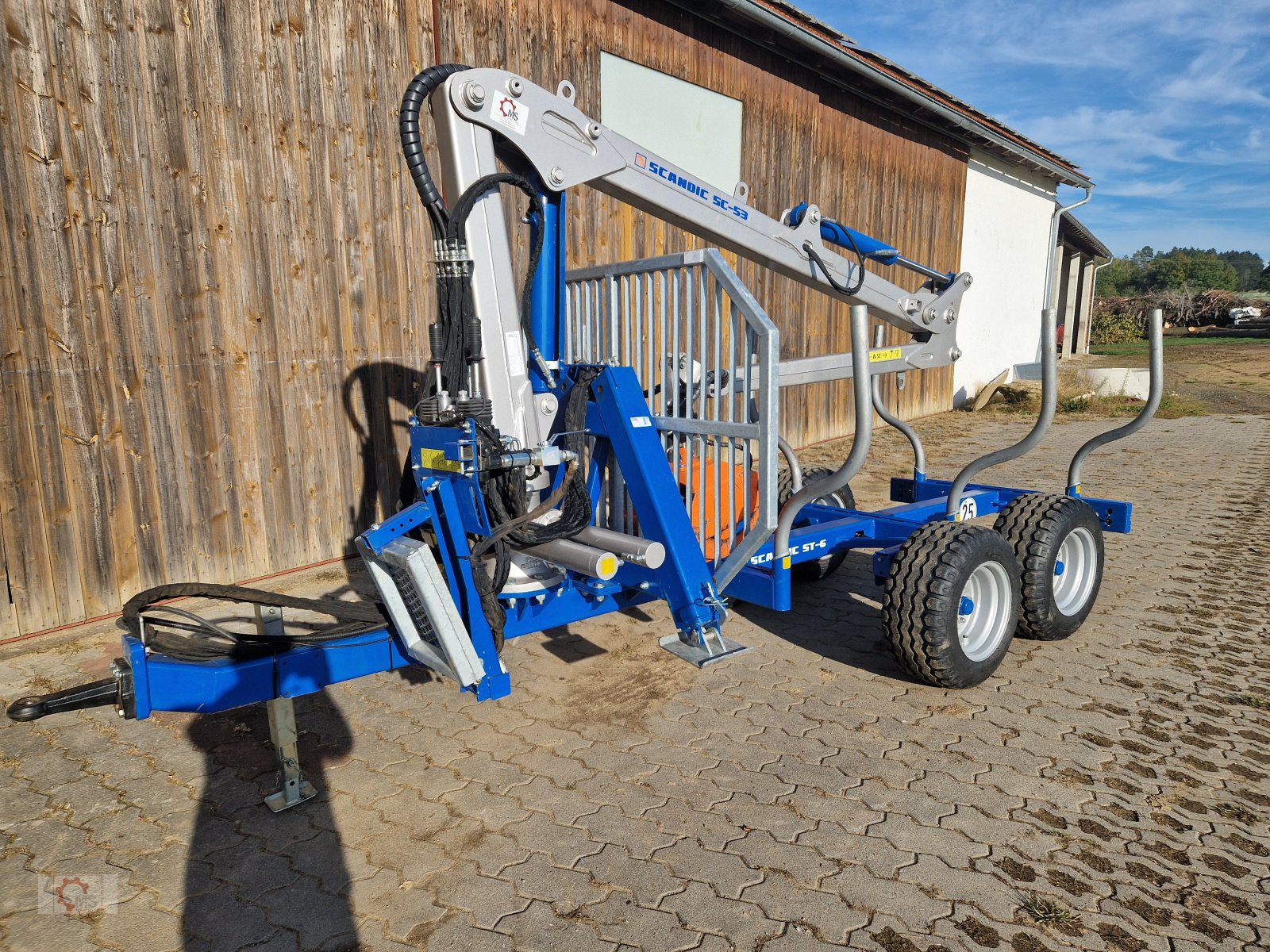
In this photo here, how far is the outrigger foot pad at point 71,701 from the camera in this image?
2.38 m

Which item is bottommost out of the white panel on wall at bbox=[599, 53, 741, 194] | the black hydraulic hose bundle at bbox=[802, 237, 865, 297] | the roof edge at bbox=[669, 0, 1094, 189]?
the black hydraulic hose bundle at bbox=[802, 237, 865, 297]

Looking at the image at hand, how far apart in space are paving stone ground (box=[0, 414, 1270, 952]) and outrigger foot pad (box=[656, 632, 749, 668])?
44cm

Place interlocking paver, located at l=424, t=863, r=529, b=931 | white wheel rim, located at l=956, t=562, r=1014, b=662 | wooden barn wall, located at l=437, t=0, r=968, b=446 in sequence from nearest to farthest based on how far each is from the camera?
interlocking paver, located at l=424, t=863, r=529, b=931 < white wheel rim, located at l=956, t=562, r=1014, b=662 < wooden barn wall, located at l=437, t=0, r=968, b=446

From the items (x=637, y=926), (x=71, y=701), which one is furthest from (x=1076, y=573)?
(x=71, y=701)

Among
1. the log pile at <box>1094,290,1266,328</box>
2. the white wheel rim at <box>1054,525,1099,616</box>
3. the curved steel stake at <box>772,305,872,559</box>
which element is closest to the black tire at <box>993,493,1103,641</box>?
A: the white wheel rim at <box>1054,525,1099,616</box>

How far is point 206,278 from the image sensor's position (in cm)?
525

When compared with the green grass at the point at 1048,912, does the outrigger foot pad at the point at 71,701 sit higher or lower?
higher

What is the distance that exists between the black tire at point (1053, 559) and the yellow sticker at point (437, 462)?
3021 mm

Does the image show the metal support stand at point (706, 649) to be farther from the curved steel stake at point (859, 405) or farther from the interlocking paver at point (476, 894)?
the interlocking paver at point (476, 894)

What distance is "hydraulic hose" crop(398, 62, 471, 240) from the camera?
3.14 m

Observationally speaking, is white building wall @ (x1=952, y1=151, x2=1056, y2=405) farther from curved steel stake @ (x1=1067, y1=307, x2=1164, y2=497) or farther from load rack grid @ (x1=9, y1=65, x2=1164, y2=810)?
load rack grid @ (x1=9, y1=65, x2=1164, y2=810)

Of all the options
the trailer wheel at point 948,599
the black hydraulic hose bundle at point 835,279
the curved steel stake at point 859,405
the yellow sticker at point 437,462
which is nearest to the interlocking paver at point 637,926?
the yellow sticker at point 437,462

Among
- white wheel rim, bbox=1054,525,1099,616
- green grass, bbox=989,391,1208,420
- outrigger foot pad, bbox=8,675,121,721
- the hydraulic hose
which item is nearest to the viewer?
outrigger foot pad, bbox=8,675,121,721

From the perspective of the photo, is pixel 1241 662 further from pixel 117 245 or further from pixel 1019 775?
pixel 117 245
